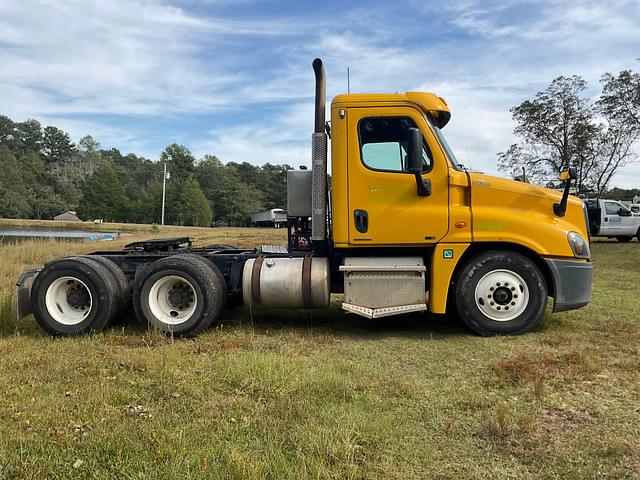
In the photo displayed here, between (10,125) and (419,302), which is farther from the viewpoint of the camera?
(10,125)

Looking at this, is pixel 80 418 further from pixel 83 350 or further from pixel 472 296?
pixel 472 296

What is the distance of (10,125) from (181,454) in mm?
144625

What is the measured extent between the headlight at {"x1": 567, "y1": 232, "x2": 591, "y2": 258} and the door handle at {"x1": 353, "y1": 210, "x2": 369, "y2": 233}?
248cm

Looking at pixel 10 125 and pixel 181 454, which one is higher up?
pixel 10 125

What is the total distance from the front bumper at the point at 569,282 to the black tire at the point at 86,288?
5413mm

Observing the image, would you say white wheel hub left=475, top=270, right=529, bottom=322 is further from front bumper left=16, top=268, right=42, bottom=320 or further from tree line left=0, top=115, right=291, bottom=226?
tree line left=0, top=115, right=291, bottom=226

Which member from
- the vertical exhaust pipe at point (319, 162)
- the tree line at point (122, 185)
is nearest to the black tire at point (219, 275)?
the vertical exhaust pipe at point (319, 162)

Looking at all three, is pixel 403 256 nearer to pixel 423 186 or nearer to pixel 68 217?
pixel 423 186

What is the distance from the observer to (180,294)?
663 cm

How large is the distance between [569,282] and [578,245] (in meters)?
0.48

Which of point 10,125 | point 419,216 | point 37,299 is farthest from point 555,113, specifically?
point 10,125

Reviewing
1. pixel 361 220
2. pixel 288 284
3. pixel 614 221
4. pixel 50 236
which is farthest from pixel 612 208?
pixel 50 236

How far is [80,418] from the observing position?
147 inches

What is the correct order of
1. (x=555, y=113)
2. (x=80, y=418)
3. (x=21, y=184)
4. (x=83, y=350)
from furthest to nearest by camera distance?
1. (x=21, y=184)
2. (x=555, y=113)
3. (x=83, y=350)
4. (x=80, y=418)
